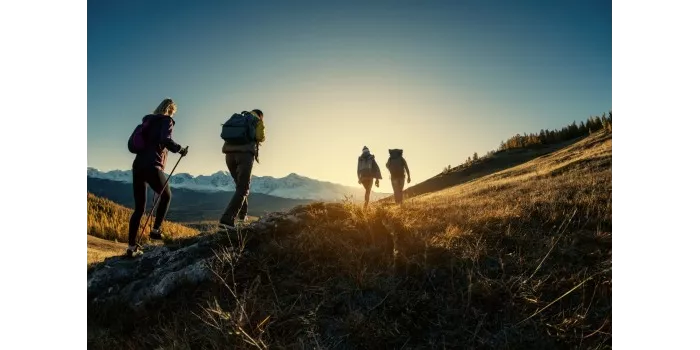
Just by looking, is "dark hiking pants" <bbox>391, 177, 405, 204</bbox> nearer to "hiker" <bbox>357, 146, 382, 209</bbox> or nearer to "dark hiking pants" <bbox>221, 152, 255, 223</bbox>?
"hiker" <bbox>357, 146, 382, 209</bbox>

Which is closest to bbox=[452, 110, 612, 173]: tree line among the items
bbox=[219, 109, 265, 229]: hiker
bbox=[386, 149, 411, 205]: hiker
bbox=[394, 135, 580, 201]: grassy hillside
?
bbox=[394, 135, 580, 201]: grassy hillside

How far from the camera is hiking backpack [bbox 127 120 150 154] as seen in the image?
15.8 feet

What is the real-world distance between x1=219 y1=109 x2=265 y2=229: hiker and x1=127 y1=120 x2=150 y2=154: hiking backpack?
41.5 inches

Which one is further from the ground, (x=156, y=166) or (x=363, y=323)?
(x=156, y=166)

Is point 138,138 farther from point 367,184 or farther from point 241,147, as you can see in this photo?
point 367,184

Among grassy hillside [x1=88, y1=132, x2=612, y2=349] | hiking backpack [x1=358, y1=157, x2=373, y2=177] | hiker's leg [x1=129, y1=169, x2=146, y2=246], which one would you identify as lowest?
grassy hillside [x1=88, y1=132, x2=612, y2=349]

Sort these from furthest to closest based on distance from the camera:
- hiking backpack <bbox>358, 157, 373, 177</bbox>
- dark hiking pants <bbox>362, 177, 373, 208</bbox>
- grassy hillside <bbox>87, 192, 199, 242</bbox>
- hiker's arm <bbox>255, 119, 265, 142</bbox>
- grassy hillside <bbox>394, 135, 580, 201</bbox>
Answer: grassy hillside <bbox>394, 135, 580, 201</bbox> < dark hiking pants <bbox>362, 177, 373, 208</bbox> < hiking backpack <bbox>358, 157, 373, 177</bbox> < grassy hillside <bbox>87, 192, 199, 242</bbox> < hiker's arm <bbox>255, 119, 265, 142</bbox>

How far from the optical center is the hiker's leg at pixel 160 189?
488 cm

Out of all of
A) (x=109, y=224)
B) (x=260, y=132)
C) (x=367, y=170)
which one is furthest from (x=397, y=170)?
(x=109, y=224)

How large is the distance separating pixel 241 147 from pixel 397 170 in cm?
701

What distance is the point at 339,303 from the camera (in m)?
3.37
